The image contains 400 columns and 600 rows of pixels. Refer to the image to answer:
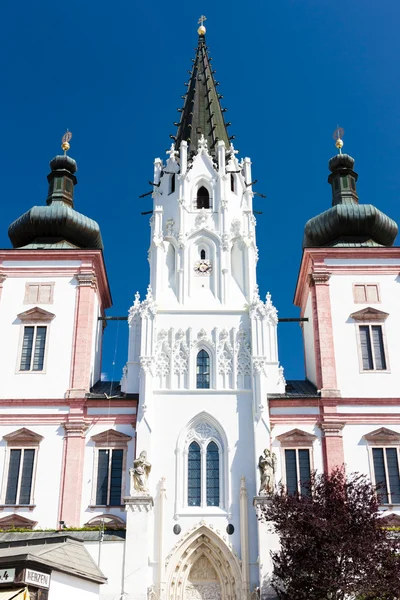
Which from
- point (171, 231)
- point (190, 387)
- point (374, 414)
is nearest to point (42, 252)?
point (171, 231)

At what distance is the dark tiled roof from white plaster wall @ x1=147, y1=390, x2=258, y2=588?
5.59 ft

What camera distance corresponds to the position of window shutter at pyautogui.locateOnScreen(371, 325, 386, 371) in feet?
108

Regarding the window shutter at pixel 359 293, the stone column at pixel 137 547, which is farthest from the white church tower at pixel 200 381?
the window shutter at pixel 359 293

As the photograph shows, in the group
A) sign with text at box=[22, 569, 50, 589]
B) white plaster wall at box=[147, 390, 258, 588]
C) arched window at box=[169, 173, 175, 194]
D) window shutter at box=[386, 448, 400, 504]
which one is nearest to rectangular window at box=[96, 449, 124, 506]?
white plaster wall at box=[147, 390, 258, 588]

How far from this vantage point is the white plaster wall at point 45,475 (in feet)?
97.3

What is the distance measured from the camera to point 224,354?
32.6 metres

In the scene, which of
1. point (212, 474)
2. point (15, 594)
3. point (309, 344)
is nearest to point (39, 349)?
point (212, 474)

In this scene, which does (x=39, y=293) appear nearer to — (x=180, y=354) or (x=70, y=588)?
(x=180, y=354)

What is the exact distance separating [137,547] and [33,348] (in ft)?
32.5

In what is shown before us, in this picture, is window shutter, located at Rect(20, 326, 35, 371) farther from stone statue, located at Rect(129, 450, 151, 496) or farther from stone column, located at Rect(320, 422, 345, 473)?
stone column, located at Rect(320, 422, 345, 473)

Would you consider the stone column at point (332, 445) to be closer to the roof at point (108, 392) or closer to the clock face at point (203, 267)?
the roof at point (108, 392)

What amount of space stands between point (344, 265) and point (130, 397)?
36.3ft

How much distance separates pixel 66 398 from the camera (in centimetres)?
3173

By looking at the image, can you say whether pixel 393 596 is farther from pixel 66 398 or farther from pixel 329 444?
pixel 66 398
